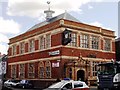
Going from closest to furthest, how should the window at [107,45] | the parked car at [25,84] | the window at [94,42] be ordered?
1. the parked car at [25,84]
2. the window at [94,42]
3. the window at [107,45]

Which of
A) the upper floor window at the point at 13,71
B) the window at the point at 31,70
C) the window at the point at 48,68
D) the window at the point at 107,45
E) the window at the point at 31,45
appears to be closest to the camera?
the window at the point at 48,68

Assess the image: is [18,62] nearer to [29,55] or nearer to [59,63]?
[29,55]

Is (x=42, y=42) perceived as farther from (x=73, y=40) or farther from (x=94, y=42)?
(x=94, y=42)

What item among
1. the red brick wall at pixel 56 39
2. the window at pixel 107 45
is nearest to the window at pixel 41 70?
the red brick wall at pixel 56 39

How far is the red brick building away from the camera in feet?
126

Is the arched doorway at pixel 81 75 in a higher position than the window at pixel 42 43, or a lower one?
lower

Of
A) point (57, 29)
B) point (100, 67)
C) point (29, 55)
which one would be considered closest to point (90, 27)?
point (57, 29)

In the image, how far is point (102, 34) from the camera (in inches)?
1754

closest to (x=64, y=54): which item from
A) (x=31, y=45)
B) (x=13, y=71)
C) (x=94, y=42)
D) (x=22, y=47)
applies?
(x=94, y=42)

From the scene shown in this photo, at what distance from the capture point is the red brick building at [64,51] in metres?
38.5

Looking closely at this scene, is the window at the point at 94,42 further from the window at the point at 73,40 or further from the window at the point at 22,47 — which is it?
the window at the point at 22,47

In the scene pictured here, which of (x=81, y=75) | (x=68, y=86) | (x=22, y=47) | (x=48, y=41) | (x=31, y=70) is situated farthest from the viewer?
(x=22, y=47)

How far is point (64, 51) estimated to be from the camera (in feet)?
125

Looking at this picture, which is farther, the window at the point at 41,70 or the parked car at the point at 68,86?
the window at the point at 41,70
